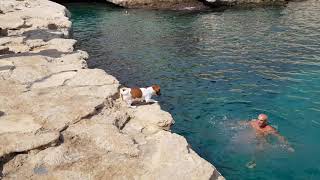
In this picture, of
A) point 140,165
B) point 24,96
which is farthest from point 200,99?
point 140,165

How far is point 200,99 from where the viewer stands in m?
16.0

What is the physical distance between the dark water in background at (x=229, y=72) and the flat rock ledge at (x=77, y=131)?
112 inches

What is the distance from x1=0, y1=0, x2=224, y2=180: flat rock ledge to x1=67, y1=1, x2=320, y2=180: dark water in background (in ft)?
9.33

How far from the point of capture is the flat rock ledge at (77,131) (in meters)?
7.85

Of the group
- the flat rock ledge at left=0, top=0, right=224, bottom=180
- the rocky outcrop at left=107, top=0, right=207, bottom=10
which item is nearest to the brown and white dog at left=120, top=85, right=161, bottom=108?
the flat rock ledge at left=0, top=0, right=224, bottom=180

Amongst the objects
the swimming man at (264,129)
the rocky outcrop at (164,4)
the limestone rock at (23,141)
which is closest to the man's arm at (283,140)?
the swimming man at (264,129)

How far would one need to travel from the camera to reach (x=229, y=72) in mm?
18984

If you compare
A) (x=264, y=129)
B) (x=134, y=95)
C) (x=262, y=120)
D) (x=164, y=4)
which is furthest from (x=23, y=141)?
(x=164, y=4)

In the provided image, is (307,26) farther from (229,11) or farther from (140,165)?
(140,165)

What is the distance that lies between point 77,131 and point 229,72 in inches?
441

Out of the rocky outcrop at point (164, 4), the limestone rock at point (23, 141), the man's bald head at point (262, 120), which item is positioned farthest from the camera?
the rocky outcrop at point (164, 4)

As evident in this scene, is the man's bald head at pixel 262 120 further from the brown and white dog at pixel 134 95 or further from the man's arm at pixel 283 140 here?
the brown and white dog at pixel 134 95

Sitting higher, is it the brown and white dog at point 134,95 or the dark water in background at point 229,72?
the brown and white dog at point 134,95

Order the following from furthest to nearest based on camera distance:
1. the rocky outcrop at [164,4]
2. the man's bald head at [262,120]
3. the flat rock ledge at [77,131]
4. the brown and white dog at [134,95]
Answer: the rocky outcrop at [164,4], the man's bald head at [262,120], the brown and white dog at [134,95], the flat rock ledge at [77,131]
